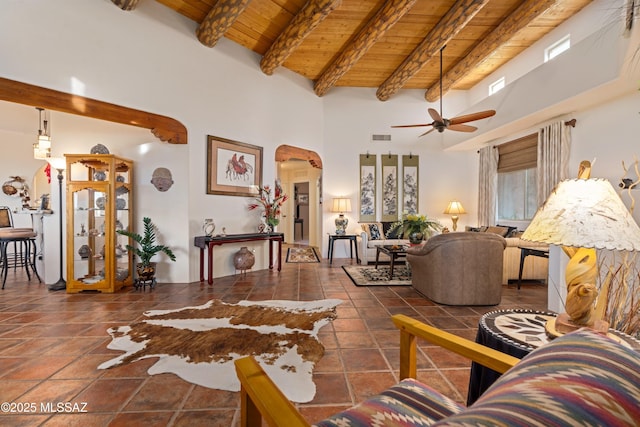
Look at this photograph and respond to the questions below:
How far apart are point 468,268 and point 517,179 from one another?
3.73m

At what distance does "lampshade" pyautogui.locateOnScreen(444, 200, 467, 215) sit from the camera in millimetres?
6902

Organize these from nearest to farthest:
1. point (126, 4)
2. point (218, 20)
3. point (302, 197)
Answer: point (126, 4)
point (218, 20)
point (302, 197)

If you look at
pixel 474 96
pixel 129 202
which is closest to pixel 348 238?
A: pixel 129 202

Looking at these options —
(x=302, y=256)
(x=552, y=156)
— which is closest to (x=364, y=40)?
(x=552, y=156)

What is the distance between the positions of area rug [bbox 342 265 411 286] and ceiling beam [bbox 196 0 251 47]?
165 inches

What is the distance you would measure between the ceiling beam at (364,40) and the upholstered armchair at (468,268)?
3.34 metres

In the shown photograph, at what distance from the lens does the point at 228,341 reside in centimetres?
250

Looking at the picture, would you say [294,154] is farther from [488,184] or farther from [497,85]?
[497,85]

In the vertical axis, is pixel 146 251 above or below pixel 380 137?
below

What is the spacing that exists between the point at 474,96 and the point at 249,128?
18.1 ft

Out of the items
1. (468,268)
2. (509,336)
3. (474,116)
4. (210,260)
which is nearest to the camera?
(509,336)

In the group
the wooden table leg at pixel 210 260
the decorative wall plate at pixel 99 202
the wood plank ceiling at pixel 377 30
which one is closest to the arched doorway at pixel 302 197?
the wood plank ceiling at pixel 377 30

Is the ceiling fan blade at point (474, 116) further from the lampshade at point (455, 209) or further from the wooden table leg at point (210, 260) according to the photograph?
the wooden table leg at point (210, 260)

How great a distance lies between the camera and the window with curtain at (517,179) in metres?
5.55
